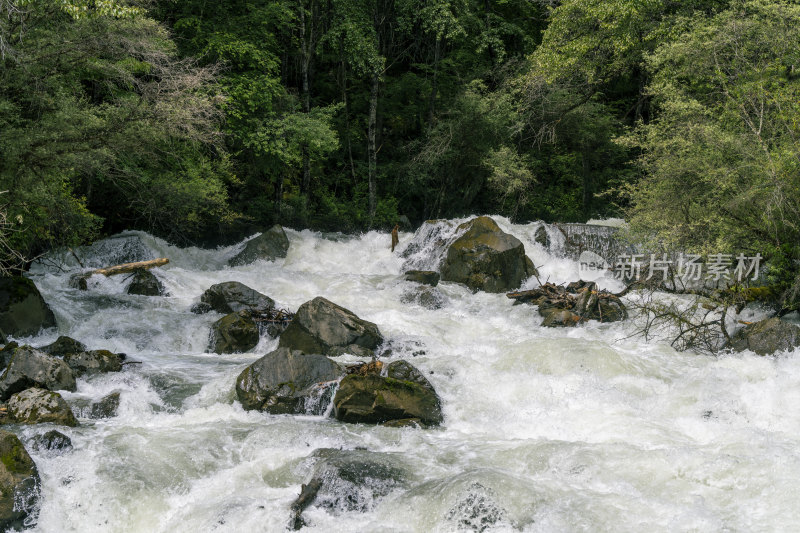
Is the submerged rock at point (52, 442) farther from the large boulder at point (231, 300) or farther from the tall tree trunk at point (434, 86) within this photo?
the tall tree trunk at point (434, 86)

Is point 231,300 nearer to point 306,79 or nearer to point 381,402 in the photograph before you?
point 381,402

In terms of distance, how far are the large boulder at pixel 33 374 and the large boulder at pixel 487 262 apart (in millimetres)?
8308

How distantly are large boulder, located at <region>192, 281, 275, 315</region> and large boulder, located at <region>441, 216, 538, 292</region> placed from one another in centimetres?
459

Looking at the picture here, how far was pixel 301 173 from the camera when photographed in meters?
20.7

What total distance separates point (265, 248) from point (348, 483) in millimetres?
10900

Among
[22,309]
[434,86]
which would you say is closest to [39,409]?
[22,309]

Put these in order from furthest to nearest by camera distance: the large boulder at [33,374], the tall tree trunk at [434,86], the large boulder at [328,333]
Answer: the tall tree trunk at [434,86] → the large boulder at [328,333] → the large boulder at [33,374]

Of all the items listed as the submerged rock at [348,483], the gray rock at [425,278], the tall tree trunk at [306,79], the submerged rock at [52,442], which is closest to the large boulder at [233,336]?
the submerged rock at [52,442]

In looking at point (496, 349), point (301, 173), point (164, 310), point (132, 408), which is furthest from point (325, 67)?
point (132, 408)

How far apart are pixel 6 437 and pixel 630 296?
35.6ft

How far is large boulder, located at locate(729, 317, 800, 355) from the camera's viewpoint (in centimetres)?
847

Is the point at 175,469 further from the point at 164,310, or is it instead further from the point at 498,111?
the point at 498,111

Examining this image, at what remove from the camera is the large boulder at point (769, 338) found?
27.8ft

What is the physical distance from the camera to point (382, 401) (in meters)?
6.96
